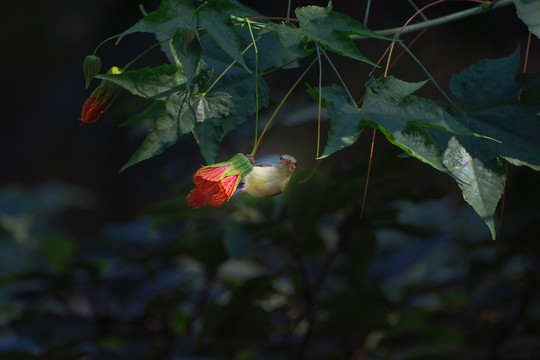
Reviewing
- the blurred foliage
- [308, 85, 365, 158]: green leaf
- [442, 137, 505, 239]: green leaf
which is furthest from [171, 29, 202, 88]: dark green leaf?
the blurred foliage

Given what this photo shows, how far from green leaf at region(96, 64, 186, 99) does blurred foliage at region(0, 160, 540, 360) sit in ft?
1.08

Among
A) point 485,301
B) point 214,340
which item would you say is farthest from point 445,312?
point 214,340

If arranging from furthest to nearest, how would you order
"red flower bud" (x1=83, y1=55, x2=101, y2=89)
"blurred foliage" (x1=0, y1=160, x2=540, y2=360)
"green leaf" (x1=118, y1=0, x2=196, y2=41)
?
"blurred foliage" (x1=0, y1=160, x2=540, y2=360) → "red flower bud" (x1=83, y1=55, x2=101, y2=89) → "green leaf" (x1=118, y1=0, x2=196, y2=41)

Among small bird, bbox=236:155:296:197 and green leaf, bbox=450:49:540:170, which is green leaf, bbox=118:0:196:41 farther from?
green leaf, bbox=450:49:540:170

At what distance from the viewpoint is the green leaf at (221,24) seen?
0.46 m

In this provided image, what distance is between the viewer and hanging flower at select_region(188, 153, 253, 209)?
0.53 metres

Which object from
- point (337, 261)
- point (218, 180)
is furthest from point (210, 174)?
point (337, 261)

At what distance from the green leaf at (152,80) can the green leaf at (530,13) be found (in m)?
0.34

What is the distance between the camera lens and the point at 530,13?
0.52 metres

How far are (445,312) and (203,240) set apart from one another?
0.55 metres

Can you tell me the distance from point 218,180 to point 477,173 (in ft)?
0.86

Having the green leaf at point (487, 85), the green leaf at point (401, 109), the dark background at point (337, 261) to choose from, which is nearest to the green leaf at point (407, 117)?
the green leaf at point (401, 109)

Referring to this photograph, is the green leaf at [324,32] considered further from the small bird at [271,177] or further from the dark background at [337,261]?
the dark background at [337,261]

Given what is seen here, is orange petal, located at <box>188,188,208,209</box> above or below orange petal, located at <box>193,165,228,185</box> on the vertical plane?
below
